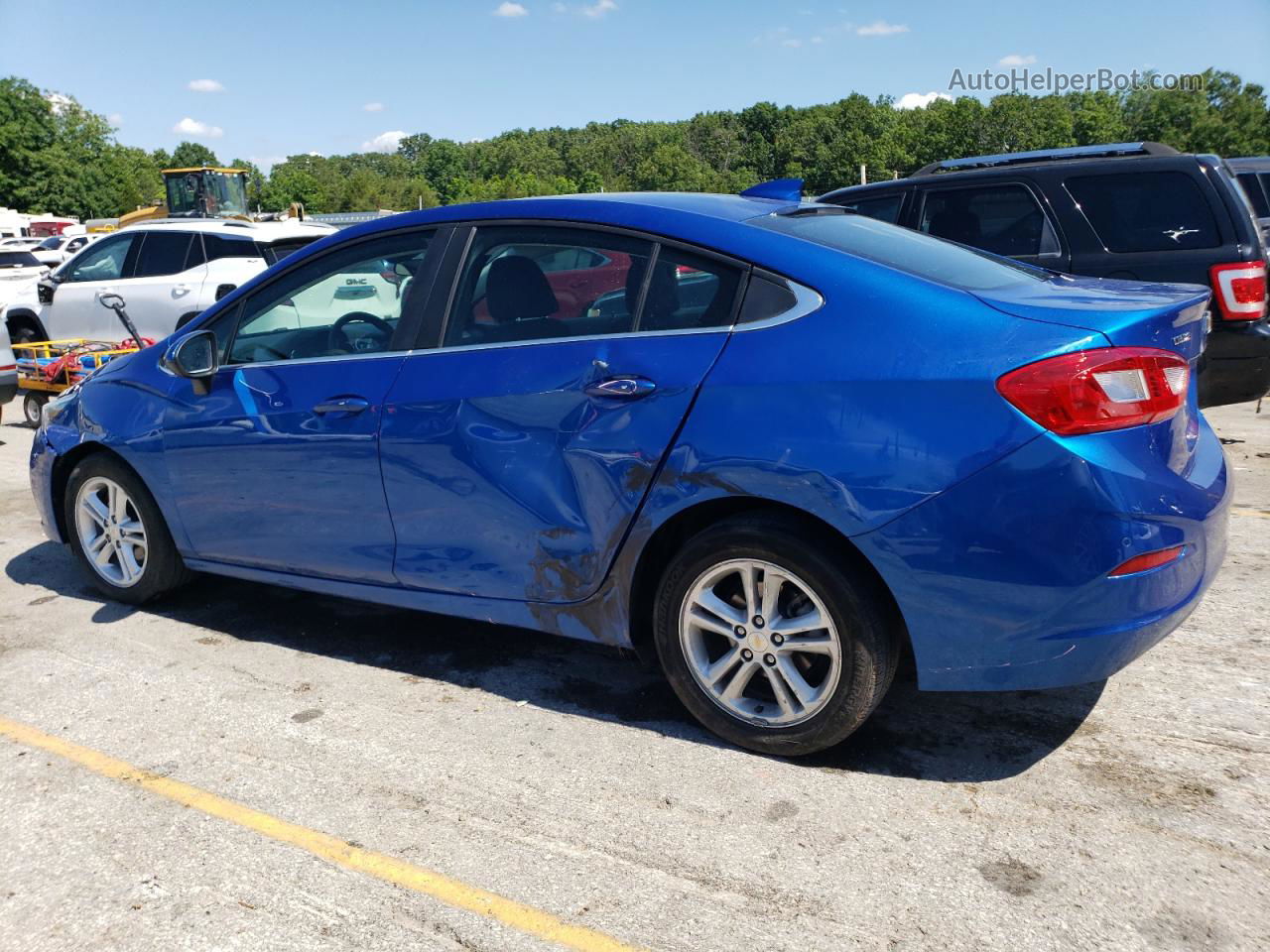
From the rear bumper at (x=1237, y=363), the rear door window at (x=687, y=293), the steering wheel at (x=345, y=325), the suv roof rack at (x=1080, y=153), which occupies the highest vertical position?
the suv roof rack at (x=1080, y=153)

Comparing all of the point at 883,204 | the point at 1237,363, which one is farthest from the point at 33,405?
the point at 1237,363

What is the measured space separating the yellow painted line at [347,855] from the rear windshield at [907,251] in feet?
6.75

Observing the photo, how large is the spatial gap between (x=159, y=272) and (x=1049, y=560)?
35.9 feet

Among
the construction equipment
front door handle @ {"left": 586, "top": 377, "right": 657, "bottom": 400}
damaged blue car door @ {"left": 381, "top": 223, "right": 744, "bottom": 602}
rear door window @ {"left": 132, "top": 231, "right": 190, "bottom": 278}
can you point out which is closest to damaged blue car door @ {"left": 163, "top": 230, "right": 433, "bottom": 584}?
damaged blue car door @ {"left": 381, "top": 223, "right": 744, "bottom": 602}

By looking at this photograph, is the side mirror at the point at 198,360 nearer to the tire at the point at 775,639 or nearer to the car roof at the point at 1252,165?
the tire at the point at 775,639

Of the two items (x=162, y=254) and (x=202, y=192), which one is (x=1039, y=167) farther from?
(x=202, y=192)

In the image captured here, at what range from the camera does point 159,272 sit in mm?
11531

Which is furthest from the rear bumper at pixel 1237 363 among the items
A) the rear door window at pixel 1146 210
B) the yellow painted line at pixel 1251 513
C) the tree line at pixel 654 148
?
the tree line at pixel 654 148

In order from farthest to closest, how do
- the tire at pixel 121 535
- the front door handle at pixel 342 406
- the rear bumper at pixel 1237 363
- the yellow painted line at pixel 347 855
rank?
1. the rear bumper at pixel 1237 363
2. the tire at pixel 121 535
3. the front door handle at pixel 342 406
4. the yellow painted line at pixel 347 855

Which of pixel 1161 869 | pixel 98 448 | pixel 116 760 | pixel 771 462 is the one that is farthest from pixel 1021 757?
pixel 98 448

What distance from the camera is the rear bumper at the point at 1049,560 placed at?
2758 mm

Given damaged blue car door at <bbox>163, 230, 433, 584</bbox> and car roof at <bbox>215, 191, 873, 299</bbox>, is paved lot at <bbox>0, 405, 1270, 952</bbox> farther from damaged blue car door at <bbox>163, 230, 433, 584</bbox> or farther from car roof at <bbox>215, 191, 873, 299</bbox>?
car roof at <bbox>215, 191, 873, 299</bbox>

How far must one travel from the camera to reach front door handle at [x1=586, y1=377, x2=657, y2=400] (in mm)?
3295

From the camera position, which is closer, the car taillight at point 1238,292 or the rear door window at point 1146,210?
the car taillight at point 1238,292
